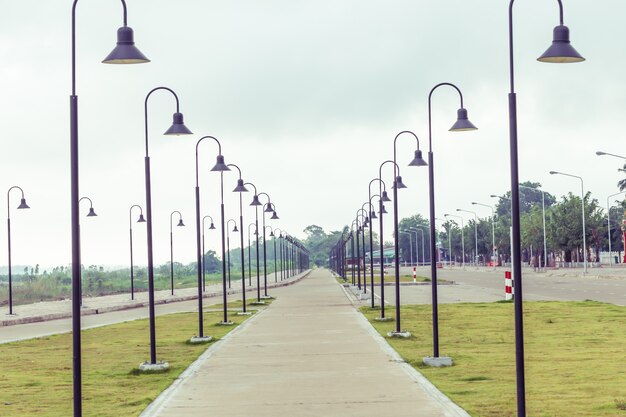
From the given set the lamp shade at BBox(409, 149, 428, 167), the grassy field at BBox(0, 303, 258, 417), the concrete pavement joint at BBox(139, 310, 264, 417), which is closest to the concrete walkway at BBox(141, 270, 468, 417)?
the concrete pavement joint at BBox(139, 310, 264, 417)

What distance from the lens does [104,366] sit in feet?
70.3

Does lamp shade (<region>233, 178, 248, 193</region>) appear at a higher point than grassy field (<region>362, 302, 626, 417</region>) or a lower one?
higher

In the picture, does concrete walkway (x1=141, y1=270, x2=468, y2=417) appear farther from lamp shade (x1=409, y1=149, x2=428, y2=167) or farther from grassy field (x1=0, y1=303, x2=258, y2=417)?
lamp shade (x1=409, y1=149, x2=428, y2=167)

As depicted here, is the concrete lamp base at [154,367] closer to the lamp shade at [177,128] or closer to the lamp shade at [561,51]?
the lamp shade at [177,128]

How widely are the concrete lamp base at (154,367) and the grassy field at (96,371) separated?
6.1 inches

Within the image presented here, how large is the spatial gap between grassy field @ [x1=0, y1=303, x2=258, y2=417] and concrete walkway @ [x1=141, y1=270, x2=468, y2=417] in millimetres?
588

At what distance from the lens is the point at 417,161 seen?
2519 cm

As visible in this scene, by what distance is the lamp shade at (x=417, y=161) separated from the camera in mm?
25078

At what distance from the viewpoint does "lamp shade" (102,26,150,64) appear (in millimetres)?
13398

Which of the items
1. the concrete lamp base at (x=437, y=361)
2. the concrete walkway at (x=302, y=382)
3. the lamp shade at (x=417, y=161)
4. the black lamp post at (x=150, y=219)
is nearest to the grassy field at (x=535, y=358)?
the concrete lamp base at (x=437, y=361)

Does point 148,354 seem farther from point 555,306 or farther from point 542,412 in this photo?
point 555,306

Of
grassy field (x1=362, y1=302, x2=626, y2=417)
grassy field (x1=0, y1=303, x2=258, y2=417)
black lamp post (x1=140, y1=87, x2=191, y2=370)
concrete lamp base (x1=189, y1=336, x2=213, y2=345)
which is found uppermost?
black lamp post (x1=140, y1=87, x2=191, y2=370)

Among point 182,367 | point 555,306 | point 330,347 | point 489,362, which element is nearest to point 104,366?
point 182,367

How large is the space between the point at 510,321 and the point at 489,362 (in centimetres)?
1215
